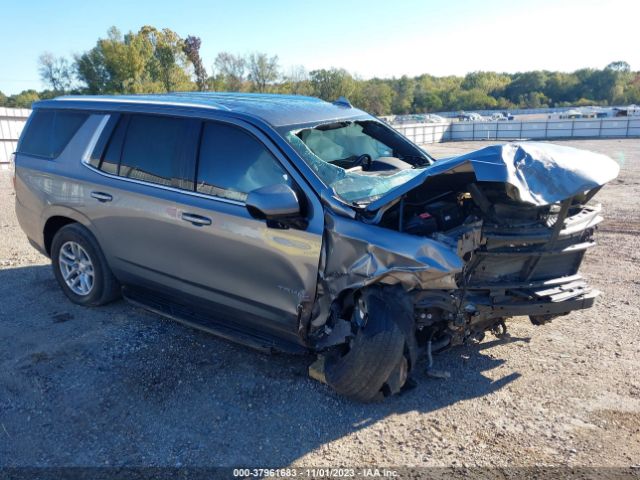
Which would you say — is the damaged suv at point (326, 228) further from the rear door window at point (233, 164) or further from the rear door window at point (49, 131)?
the rear door window at point (49, 131)

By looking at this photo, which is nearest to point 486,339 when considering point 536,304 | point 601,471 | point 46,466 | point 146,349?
Result: point 536,304

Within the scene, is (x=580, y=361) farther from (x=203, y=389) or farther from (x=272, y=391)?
(x=203, y=389)

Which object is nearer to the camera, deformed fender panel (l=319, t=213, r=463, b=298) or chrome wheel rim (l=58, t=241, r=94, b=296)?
deformed fender panel (l=319, t=213, r=463, b=298)

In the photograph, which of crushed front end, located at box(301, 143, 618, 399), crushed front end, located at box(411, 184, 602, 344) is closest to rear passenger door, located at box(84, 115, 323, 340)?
crushed front end, located at box(301, 143, 618, 399)

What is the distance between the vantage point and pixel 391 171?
4305 millimetres

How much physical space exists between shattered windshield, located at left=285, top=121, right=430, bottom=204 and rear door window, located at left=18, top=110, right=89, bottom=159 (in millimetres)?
2392

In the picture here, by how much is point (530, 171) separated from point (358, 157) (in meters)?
1.61

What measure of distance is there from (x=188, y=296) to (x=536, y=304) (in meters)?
2.60

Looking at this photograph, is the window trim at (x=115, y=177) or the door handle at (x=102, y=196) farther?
the door handle at (x=102, y=196)

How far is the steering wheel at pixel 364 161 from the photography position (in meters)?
4.30

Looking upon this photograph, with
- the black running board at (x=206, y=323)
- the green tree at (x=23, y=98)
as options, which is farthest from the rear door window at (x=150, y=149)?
the green tree at (x=23, y=98)

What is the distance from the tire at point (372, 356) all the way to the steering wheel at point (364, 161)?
1.34 m

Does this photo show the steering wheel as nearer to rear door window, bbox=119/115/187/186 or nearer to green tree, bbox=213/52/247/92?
rear door window, bbox=119/115/187/186

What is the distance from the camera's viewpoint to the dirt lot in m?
3.03
